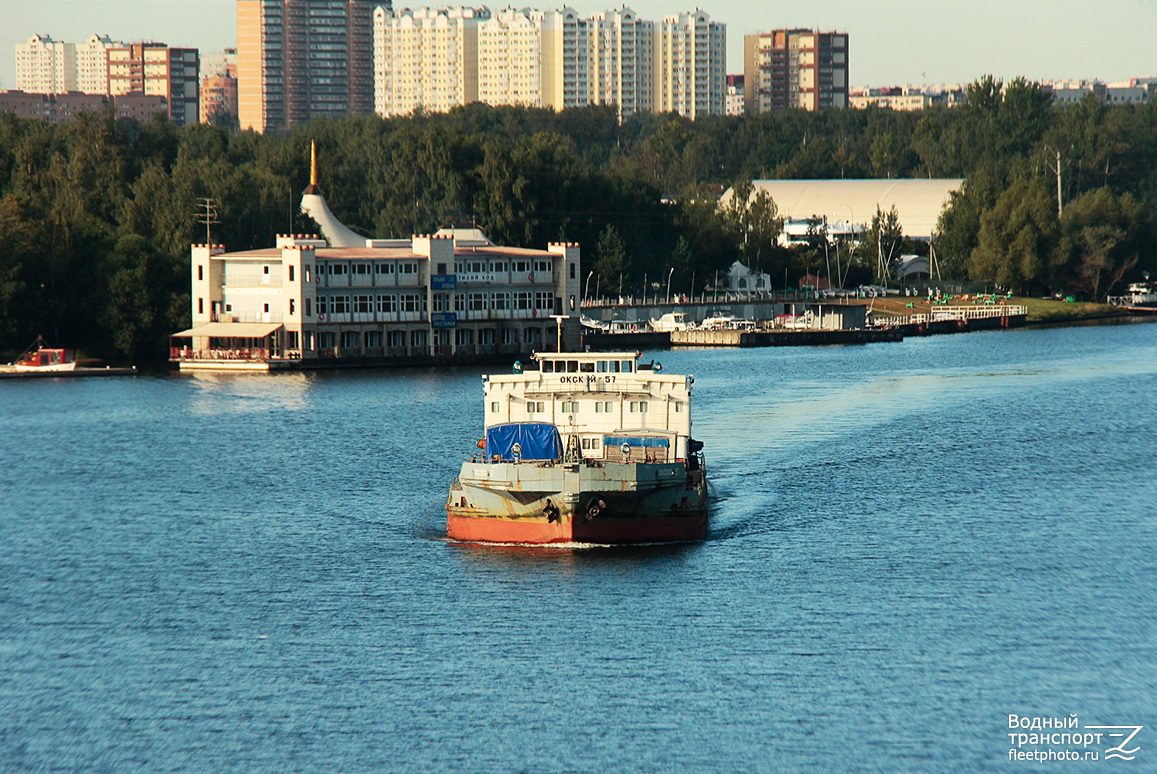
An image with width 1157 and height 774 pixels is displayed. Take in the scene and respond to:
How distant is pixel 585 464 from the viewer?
140ft

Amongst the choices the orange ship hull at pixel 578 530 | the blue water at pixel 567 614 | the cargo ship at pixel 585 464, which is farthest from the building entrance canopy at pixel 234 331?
the orange ship hull at pixel 578 530

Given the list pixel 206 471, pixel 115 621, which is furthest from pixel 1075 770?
pixel 206 471

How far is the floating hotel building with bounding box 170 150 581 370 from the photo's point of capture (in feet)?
332

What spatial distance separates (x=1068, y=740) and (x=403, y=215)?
389 feet

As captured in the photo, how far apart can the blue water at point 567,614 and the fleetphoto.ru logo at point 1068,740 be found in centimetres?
28

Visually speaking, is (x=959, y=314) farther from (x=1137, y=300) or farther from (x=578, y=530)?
(x=578, y=530)

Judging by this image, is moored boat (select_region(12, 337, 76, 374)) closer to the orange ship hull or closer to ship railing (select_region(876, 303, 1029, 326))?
the orange ship hull

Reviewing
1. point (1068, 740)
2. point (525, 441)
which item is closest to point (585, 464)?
point (525, 441)

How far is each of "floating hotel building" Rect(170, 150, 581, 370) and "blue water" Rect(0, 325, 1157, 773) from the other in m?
35.2

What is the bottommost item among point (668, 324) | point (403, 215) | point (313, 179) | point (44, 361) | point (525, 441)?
point (44, 361)

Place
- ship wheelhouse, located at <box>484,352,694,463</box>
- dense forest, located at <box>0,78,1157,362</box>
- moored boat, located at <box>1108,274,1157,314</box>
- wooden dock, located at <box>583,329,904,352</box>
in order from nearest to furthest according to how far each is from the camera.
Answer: ship wheelhouse, located at <box>484,352,694,463</box> → dense forest, located at <box>0,78,1157,362</box> → wooden dock, located at <box>583,329,904,352</box> → moored boat, located at <box>1108,274,1157,314</box>

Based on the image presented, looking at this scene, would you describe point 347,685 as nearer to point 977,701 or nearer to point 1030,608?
point 977,701

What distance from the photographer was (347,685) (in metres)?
31.6

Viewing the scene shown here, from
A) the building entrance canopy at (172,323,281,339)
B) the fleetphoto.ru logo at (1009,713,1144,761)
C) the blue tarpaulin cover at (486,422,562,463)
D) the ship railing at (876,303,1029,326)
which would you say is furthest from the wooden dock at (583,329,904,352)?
the fleetphoto.ru logo at (1009,713,1144,761)
